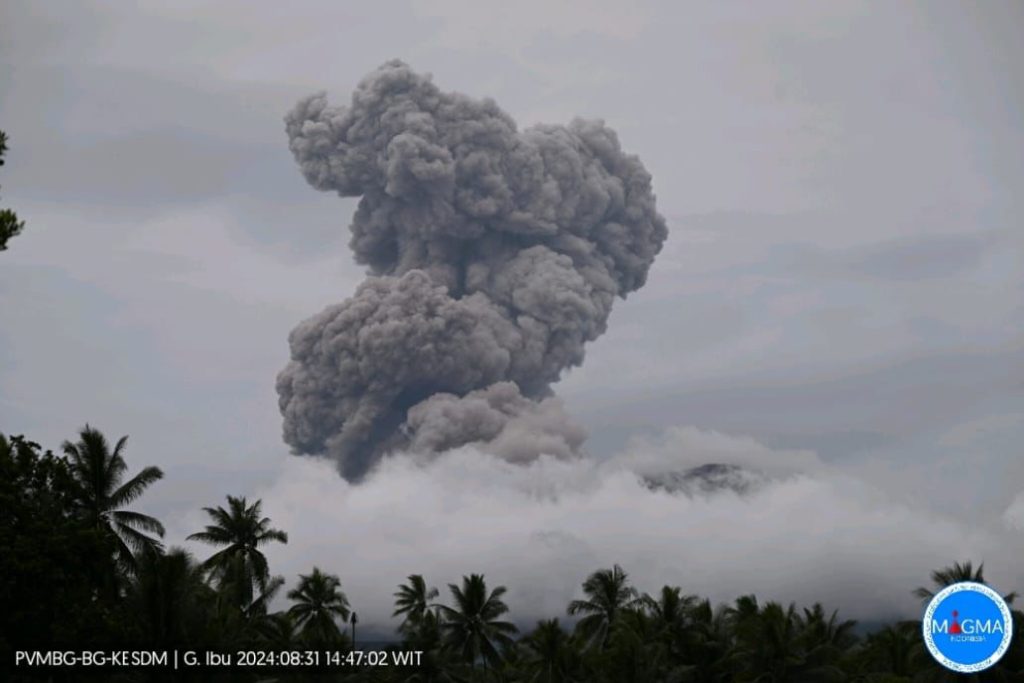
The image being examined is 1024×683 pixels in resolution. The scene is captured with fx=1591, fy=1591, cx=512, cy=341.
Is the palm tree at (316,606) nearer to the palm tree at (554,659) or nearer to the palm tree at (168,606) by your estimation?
the palm tree at (554,659)

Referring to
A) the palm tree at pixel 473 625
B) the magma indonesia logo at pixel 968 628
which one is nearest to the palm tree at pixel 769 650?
the palm tree at pixel 473 625

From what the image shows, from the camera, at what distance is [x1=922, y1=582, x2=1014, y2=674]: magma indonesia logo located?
150 feet

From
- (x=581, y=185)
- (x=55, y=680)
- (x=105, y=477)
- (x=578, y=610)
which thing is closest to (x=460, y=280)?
(x=581, y=185)

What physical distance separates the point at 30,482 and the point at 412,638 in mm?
34363

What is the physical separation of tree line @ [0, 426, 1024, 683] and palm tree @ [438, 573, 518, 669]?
0.30 ft

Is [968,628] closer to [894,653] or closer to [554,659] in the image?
Answer: [894,653]

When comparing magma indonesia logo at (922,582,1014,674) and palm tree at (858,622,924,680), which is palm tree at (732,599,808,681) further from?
magma indonesia logo at (922,582,1014,674)

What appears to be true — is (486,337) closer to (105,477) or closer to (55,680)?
(105,477)

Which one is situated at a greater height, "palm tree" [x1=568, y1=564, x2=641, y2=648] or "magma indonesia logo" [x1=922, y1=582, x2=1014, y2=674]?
"palm tree" [x1=568, y1=564, x2=641, y2=648]

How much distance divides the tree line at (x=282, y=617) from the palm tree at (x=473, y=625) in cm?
9

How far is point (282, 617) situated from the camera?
3501 inches

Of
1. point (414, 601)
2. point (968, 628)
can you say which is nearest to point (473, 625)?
point (414, 601)

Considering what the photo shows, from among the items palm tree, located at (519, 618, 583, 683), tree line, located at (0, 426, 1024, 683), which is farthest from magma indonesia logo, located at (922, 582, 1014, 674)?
palm tree, located at (519, 618, 583, 683)

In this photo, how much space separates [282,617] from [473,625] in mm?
17450
